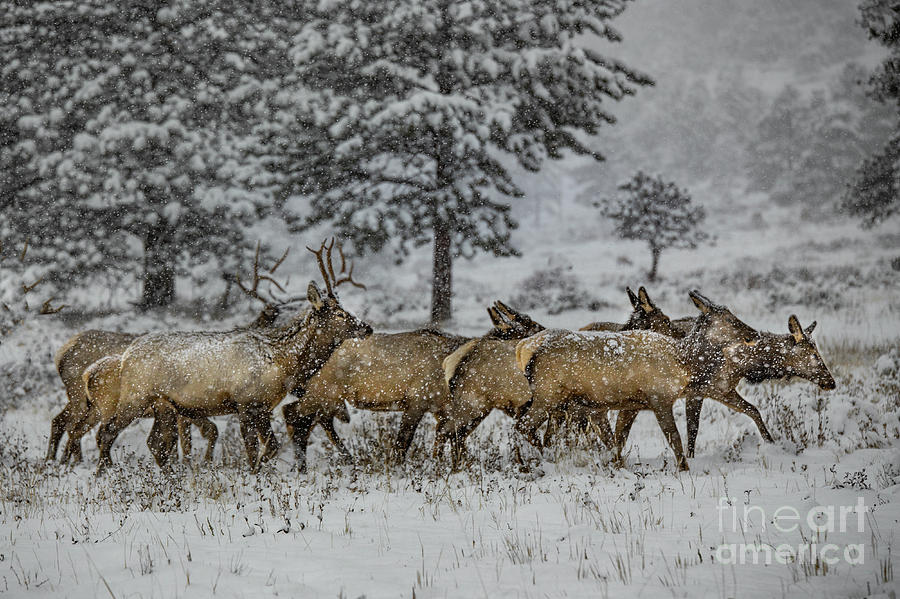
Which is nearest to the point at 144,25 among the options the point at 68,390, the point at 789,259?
the point at 68,390

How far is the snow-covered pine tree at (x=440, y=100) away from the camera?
15.3 m

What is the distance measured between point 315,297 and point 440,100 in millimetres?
9349

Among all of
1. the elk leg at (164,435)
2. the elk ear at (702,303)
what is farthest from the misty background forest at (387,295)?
the elk ear at (702,303)

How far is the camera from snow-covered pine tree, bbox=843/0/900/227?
46.8 feet

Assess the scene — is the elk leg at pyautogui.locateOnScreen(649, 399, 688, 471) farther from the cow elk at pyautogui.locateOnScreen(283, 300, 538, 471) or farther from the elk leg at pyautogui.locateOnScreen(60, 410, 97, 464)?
the elk leg at pyautogui.locateOnScreen(60, 410, 97, 464)

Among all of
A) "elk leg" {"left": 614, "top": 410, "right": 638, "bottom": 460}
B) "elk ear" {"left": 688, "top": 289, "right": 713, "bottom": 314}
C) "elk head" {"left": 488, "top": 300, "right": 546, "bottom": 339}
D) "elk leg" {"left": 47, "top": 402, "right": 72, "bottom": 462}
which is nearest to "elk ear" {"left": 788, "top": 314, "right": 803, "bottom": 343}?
Result: "elk ear" {"left": 688, "top": 289, "right": 713, "bottom": 314}

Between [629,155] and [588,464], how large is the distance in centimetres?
7003

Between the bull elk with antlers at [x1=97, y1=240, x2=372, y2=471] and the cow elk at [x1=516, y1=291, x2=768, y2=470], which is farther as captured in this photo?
the bull elk with antlers at [x1=97, y1=240, x2=372, y2=471]

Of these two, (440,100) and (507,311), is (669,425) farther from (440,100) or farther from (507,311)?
→ (440,100)

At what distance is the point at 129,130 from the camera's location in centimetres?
1614

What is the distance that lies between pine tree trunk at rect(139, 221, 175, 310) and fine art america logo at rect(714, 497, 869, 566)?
1642cm

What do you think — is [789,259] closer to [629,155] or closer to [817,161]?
[817,161]

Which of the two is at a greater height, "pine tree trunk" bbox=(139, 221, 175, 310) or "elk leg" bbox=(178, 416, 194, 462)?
"pine tree trunk" bbox=(139, 221, 175, 310)

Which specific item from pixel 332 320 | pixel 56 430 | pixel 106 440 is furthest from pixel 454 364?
pixel 56 430
